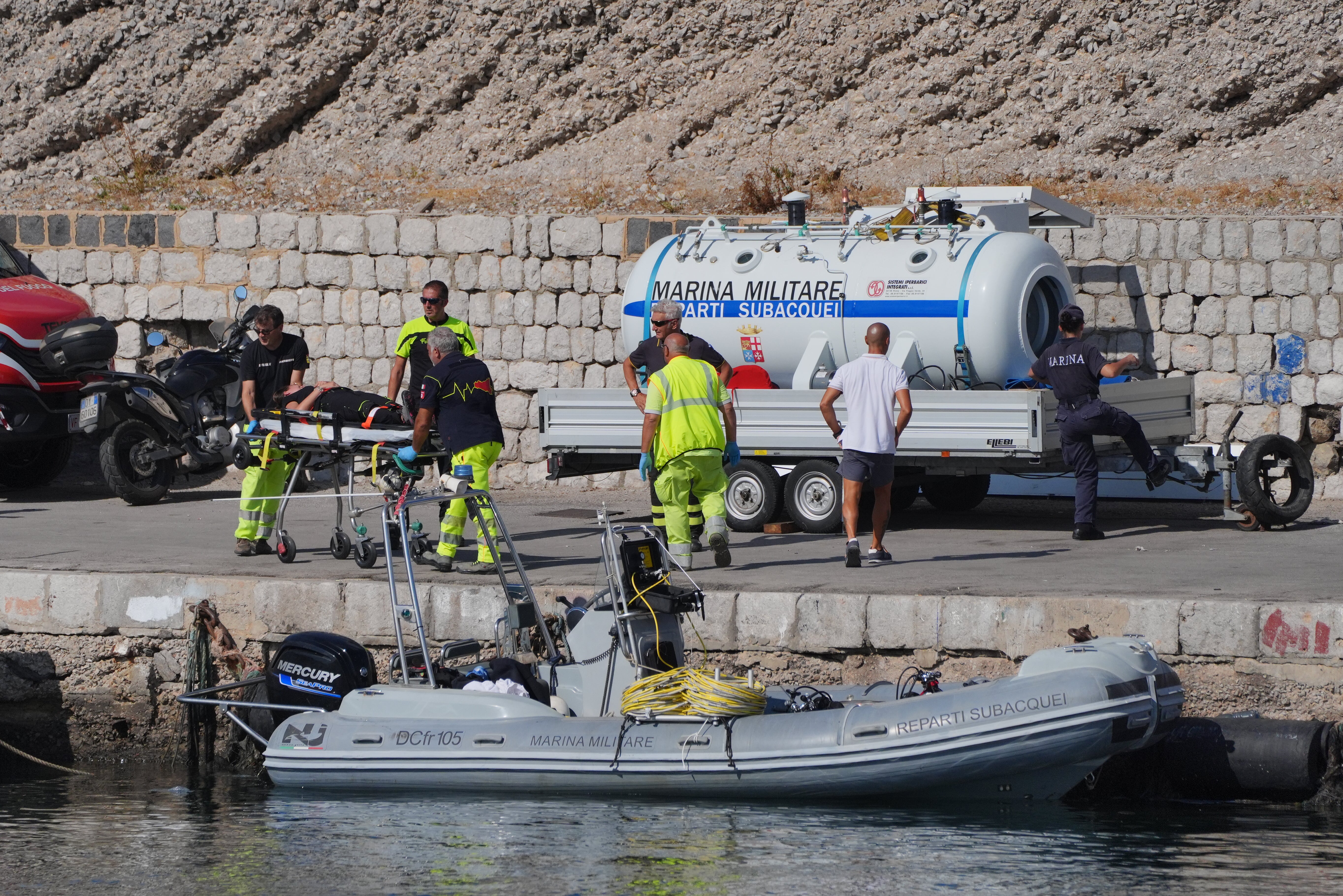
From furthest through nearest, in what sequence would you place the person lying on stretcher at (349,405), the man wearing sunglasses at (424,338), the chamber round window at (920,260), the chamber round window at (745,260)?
the chamber round window at (745,260) < the chamber round window at (920,260) < the man wearing sunglasses at (424,338) < the person lying on stretcher at (349,405)

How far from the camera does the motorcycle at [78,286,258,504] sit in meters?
14.5

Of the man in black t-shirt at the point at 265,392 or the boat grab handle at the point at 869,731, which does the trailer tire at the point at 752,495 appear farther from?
the boat grab handle at the point at 869,731

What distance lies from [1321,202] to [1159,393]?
14.3ft

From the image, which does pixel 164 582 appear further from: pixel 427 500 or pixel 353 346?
pixel 353 346

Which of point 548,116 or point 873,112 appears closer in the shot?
point 873,112

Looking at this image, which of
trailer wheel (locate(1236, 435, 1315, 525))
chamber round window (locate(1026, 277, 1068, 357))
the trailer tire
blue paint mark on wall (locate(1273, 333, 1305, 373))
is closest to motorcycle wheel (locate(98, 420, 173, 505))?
the trailer tire

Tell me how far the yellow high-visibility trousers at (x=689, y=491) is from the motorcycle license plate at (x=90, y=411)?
5.94m

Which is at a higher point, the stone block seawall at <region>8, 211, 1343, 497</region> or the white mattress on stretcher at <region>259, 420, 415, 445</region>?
the stone block seawall at <region>8, 211, 1343, 497</region>

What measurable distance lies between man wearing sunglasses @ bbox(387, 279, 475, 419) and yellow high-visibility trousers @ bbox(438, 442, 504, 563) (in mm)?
1295

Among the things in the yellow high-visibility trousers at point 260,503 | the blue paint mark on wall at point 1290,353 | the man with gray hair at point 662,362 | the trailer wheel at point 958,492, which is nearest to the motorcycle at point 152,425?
the yellow high-visibility trousers at point 260,503

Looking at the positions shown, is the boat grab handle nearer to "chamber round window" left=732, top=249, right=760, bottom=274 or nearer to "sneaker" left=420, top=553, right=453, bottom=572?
"sneaker" left=420, top=553, right=453, bottom=572

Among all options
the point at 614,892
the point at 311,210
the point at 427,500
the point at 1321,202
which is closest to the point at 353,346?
the point at 311,210

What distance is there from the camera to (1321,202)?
53.0 ft

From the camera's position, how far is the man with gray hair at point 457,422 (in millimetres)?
10609
